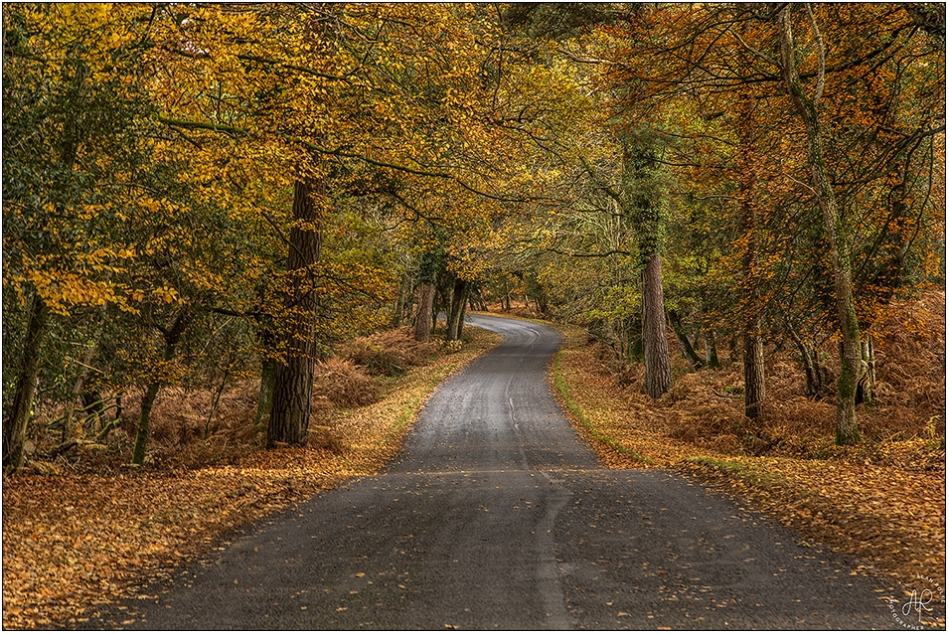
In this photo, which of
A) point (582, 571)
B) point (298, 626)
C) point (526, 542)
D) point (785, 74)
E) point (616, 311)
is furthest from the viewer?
point (616, 311)

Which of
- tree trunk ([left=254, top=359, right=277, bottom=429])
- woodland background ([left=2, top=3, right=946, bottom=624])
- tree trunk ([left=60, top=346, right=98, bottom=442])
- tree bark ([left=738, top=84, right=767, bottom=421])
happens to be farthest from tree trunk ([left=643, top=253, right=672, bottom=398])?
tree trunk ([left=60, top=346, right=98, bottom=442])

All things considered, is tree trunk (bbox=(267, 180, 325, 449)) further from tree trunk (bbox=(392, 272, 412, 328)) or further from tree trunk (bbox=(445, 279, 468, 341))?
tree trunk (bbox=(392, 272, 412, 328))

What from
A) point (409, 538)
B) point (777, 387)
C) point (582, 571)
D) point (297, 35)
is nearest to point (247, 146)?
point (297, 35)

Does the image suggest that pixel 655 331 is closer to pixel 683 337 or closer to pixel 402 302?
pixel 683 337

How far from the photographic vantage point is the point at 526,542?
24.8ft

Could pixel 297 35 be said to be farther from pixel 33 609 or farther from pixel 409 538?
pixel 33 609

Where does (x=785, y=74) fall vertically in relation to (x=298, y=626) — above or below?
above

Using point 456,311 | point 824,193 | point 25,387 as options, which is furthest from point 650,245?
point 456,311

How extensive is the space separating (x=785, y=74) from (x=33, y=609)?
40.0 ft

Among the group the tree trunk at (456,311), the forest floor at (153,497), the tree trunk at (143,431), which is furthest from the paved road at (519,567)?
the tree trunk at (456,311)

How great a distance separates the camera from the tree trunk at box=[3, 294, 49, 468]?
9.40 metres

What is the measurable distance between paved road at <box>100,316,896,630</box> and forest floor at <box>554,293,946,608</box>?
582 millimetres

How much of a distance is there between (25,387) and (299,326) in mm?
5228

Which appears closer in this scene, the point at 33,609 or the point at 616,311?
the point at 33,609
